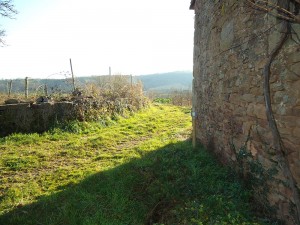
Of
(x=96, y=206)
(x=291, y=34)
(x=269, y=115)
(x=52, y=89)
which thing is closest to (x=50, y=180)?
(x=96, y=206)

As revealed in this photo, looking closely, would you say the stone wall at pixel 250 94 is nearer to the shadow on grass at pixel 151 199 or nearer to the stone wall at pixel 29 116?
the shadow on grass at pixel 151 199

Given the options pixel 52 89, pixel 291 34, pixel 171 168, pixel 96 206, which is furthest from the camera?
pixel 52 89

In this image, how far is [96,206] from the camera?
4.01m

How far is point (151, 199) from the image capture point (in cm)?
397

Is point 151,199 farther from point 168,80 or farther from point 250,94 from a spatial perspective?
point 168,80

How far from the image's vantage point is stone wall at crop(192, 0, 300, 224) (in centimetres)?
265

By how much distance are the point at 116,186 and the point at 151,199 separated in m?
0.88

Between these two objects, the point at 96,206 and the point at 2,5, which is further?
the point at 2,5

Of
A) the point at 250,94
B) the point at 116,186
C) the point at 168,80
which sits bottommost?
the point at 116,186

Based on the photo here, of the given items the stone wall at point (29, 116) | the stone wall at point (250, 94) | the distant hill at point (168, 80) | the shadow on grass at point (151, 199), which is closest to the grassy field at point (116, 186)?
the shadow on grass at point (151, 199)

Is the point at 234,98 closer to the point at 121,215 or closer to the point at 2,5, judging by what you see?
the point at 121,215

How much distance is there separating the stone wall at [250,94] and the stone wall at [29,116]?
5.94 m

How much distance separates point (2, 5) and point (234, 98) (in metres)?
6.46

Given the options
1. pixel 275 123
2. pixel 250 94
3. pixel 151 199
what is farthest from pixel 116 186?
pixel 275 123
